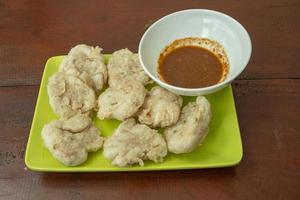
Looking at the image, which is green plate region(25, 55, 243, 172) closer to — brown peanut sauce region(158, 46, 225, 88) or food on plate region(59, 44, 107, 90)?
brown peanut sauce region(158, 46, 225, 88)

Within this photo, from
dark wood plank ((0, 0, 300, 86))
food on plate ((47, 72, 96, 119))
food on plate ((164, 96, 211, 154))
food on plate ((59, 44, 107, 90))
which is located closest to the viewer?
food on plate ((164, 96, 211, 154))

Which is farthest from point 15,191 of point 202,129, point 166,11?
point 166,11

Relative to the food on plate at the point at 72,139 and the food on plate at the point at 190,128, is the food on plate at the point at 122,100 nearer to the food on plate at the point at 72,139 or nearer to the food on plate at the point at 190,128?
→ the food on plate at the point at 72,139

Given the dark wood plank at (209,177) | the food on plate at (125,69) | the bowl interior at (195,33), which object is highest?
the bowl interior at (195,33)

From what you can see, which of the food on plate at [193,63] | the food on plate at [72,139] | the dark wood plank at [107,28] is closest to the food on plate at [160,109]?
the food on plate at [193,63]

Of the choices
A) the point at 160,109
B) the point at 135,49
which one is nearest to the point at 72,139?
the point at 160,109

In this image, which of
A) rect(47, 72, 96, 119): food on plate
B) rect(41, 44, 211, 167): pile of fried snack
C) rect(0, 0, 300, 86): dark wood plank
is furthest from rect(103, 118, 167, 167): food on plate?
rect(0, 0, 300, 86): dark wood plank

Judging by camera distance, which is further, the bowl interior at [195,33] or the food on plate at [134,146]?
the bowl interior at [195,33]

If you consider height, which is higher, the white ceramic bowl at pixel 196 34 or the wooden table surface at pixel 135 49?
the white ceramic bowl at pixel 196 34
